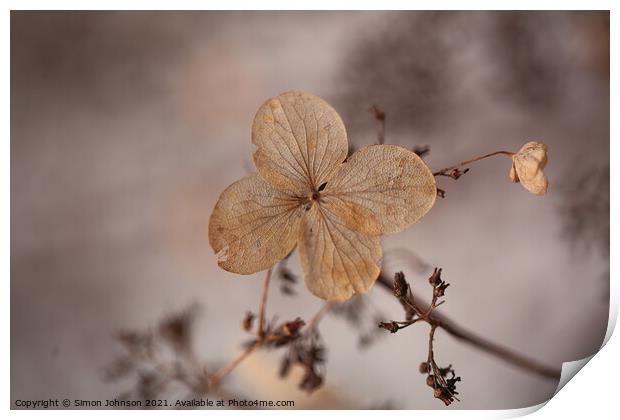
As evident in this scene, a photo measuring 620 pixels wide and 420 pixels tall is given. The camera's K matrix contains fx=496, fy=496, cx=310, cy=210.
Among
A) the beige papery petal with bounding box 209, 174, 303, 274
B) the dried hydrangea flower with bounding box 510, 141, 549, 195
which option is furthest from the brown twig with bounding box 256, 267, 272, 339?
the dried hydrangea flower with bounding box 510, 141, 549, 195

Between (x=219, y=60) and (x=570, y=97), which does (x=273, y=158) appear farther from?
(x=570, y=97)

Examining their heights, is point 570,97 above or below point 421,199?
above

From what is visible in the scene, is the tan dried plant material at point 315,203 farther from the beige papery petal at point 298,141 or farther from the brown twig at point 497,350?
the brown twig at point 497,350

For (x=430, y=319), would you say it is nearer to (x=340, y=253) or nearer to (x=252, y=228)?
(x=340, y=253)

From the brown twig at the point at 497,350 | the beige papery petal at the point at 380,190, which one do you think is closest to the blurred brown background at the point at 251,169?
the brown twig at the point at 497,350

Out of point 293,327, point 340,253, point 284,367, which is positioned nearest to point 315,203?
point 340,253
